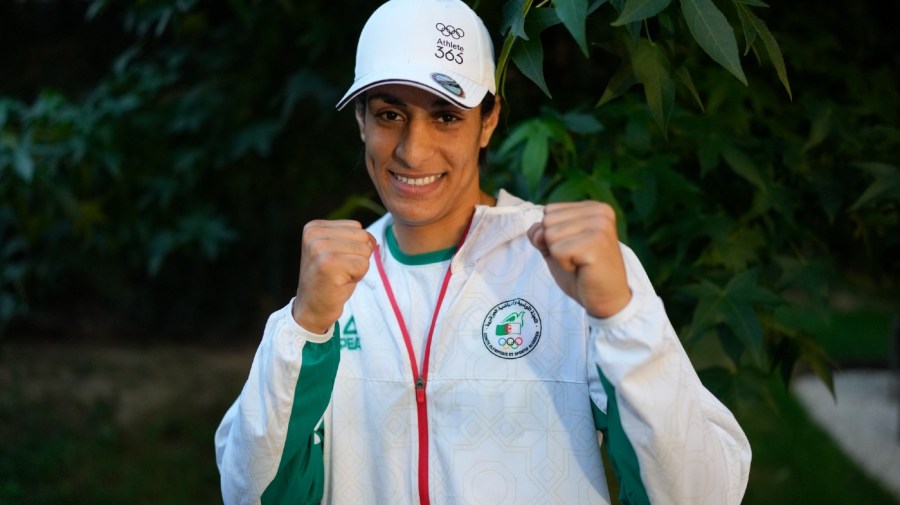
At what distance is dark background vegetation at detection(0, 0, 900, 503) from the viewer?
232 centimetres

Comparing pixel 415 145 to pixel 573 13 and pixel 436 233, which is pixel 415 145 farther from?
pixel 573 13

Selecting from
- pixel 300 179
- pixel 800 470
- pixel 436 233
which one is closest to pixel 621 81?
pixel 436 233

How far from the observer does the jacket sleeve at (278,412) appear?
1650 millimetres

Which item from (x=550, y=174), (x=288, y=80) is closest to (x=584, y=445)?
(x=550, y=174)

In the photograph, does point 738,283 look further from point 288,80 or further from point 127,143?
point 127,143

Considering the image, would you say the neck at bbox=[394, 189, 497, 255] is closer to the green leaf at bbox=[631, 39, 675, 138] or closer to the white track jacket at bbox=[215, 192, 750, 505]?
the white track jacket at bbox=[215, 192, 750, 505]

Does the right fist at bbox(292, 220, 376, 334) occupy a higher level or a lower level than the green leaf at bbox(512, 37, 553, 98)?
lower

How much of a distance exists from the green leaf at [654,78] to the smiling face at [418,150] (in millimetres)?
326

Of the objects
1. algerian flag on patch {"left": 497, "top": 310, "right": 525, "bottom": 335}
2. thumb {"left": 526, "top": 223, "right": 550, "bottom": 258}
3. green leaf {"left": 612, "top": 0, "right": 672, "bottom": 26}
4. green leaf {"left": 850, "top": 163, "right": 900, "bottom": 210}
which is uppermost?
green leaf {"left": 612, "top": 0, "right": 672, "bottom": 26}

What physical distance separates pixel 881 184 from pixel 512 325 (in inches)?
38.1

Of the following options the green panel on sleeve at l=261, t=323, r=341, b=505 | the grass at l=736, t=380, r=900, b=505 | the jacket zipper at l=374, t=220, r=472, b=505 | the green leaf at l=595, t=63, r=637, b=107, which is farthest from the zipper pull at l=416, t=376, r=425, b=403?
the grass at l=736, t=380, r=900, b=505

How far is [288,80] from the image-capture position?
311 centimetres

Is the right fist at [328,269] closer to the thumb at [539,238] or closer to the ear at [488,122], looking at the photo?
the thumb at [539,238]

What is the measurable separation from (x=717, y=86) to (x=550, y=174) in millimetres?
475
